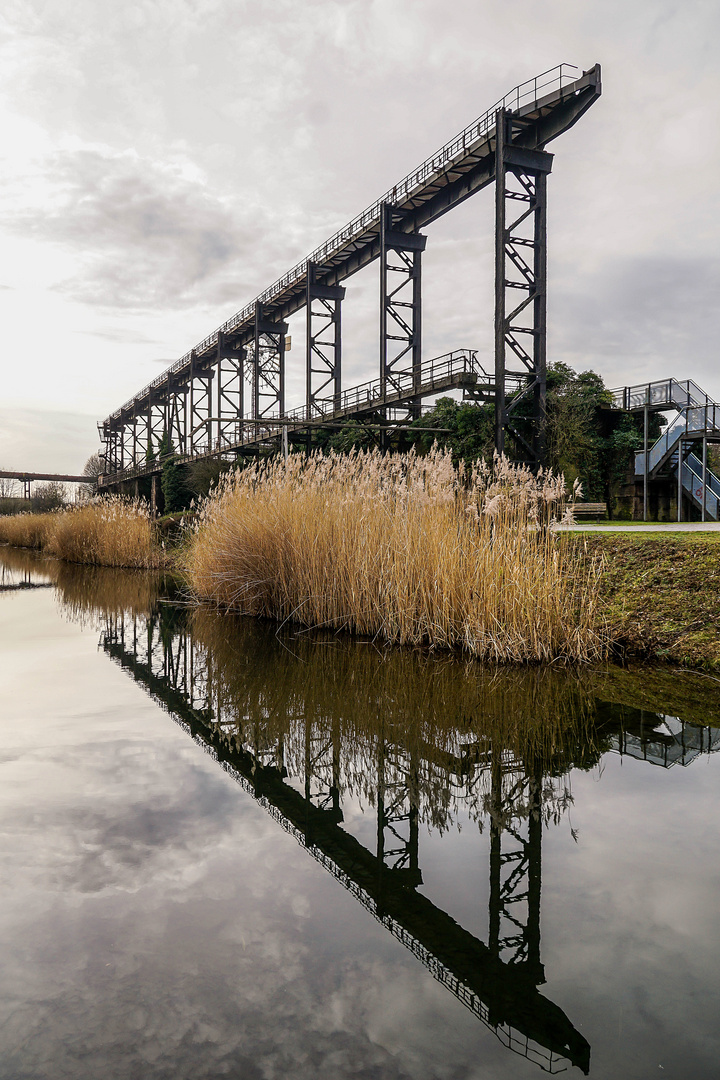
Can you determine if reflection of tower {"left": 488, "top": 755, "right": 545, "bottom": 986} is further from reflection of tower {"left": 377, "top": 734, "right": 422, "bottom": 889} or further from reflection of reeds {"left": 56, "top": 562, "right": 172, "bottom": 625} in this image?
reflection of reeds {"left": 56, "top": 562, "right": 172, "bottom": 625}

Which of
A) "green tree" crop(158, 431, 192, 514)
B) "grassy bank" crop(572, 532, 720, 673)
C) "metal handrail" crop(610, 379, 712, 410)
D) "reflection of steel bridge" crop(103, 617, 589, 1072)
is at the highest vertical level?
"metal handrail" crop(610, 379, 712, 410)

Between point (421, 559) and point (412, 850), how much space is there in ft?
12.9

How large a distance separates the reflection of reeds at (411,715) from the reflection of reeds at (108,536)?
10034mm

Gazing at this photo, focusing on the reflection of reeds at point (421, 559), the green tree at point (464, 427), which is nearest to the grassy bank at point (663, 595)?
the reflection of reeds at point (421, 559)

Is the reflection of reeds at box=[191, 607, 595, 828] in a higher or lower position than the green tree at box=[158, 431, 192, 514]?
lower

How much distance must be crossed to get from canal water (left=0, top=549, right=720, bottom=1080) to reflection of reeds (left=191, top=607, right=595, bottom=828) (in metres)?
0.02

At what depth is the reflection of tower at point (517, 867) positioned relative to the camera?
80.9 inches

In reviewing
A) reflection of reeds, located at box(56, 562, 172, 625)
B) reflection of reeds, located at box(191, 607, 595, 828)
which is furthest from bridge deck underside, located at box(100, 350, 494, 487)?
reflection of reeds, located at box(191, 607, 595, 828)

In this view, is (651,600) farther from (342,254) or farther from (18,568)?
(342,254)

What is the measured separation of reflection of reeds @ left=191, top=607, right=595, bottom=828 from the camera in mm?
3395

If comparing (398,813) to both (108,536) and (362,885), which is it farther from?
(108,536)

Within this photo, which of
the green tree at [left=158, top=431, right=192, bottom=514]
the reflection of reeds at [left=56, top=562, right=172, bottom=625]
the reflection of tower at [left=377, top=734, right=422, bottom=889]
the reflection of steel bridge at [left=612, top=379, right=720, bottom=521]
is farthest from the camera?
the green tree at [left=158, top=431, right=192, bottom=514]

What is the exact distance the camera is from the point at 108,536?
54.6 feet

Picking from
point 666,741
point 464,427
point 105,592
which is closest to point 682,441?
point 464,427
